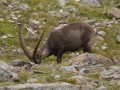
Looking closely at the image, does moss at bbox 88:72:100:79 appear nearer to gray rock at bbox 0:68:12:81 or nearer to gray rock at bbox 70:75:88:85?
gray rock at bbox 70:75:88:85

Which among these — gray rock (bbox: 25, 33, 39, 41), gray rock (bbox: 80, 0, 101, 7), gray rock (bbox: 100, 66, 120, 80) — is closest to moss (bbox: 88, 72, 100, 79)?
gray rock (bbox: 100, 66, 120, 80)

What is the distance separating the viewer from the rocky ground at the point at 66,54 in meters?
9.02

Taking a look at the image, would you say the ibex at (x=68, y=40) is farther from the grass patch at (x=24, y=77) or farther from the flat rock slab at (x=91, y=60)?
the grass patch at (x=24, y=77)

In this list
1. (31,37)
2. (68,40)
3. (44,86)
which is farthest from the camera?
(31,37)

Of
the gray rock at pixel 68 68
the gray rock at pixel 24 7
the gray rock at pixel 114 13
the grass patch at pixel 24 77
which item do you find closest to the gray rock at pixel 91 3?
the gray rock at pixel 114 13

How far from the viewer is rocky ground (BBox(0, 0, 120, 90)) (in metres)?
9.02

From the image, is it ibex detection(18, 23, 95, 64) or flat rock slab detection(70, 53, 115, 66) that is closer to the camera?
flat rock slab detection(70, 53, 115, 66)

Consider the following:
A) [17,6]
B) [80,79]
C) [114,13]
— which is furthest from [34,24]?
[80,79]

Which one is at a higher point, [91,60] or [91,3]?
[91,60]

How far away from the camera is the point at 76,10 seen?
19.8 m

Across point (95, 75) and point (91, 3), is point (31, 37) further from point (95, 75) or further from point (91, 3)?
point (95, 75)

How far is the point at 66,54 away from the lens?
16203mm

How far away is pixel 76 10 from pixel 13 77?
432 inches

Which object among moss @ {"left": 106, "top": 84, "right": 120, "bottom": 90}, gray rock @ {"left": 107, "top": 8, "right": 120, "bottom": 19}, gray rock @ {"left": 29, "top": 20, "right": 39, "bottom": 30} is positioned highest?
moss @ {"left": 106, "top": 84, "right": 120, "bottom": 90}
